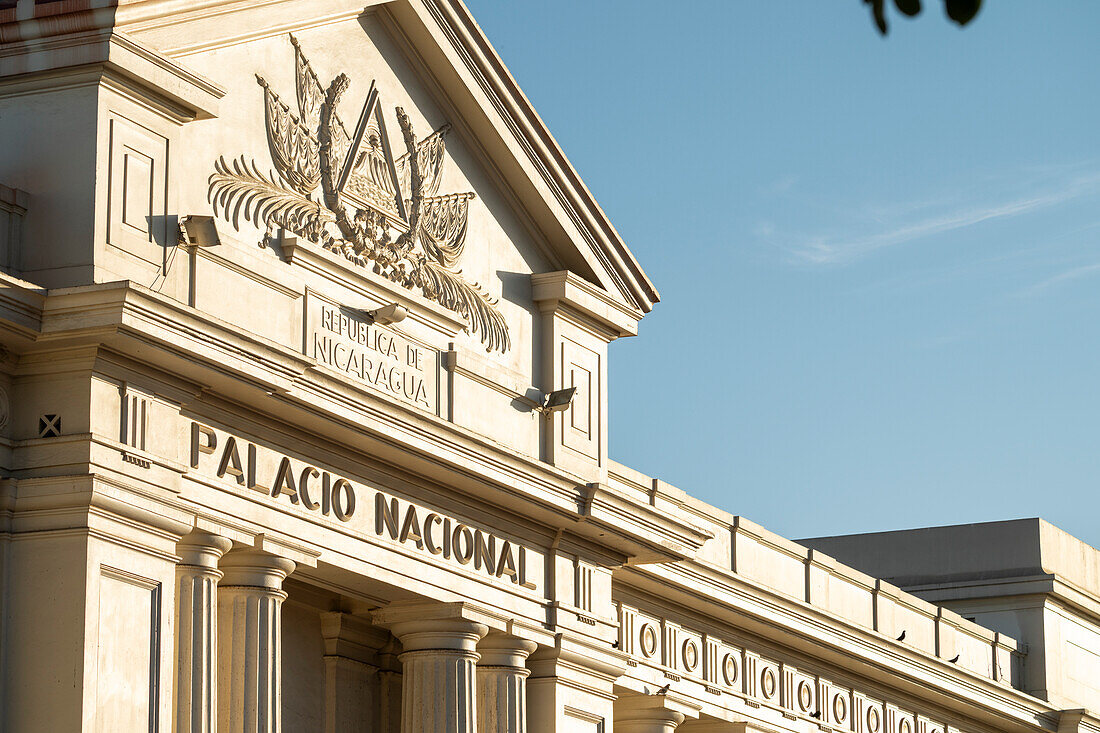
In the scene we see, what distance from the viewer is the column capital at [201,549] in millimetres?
17469

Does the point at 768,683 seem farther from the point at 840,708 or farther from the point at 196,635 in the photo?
the point at 196,635

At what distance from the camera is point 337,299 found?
19609 mm

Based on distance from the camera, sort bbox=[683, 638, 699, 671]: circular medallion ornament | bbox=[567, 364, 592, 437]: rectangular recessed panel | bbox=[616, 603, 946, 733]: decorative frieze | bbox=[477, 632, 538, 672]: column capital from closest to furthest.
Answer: bbox=[477, 632, 538, 672]: column capital, bbox=[567, 364, 592, 437]: rectangular recessed panel, bbox=[616, 603, 946, 733]: decorative frieze, bbox=[683, 638, 699, 671]: circular medallion ornament

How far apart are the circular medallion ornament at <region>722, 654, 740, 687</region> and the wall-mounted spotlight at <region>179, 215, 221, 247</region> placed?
14062 millimetres

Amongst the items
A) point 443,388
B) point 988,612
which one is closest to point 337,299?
point 443,388

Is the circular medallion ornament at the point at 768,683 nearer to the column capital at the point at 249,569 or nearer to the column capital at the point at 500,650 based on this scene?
the column capital at the point at 500,650

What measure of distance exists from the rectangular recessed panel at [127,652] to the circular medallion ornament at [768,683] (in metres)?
15.1

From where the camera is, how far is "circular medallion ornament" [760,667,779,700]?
29828 millimetres

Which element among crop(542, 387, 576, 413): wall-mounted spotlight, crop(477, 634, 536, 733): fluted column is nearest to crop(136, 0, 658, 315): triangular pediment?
crop(542, 387, 576, 413): wall-mounted spotlight

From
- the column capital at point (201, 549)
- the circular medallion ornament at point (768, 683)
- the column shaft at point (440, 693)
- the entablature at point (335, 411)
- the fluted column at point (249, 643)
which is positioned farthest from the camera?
the circular medallion ornament at point (768, 683)

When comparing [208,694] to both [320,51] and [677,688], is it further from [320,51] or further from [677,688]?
[677,688]

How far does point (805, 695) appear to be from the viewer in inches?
1219

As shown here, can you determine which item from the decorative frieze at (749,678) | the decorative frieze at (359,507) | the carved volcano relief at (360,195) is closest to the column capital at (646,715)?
the decorative frieze at (749,678)

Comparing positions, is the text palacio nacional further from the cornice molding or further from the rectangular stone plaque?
the cornice molding
